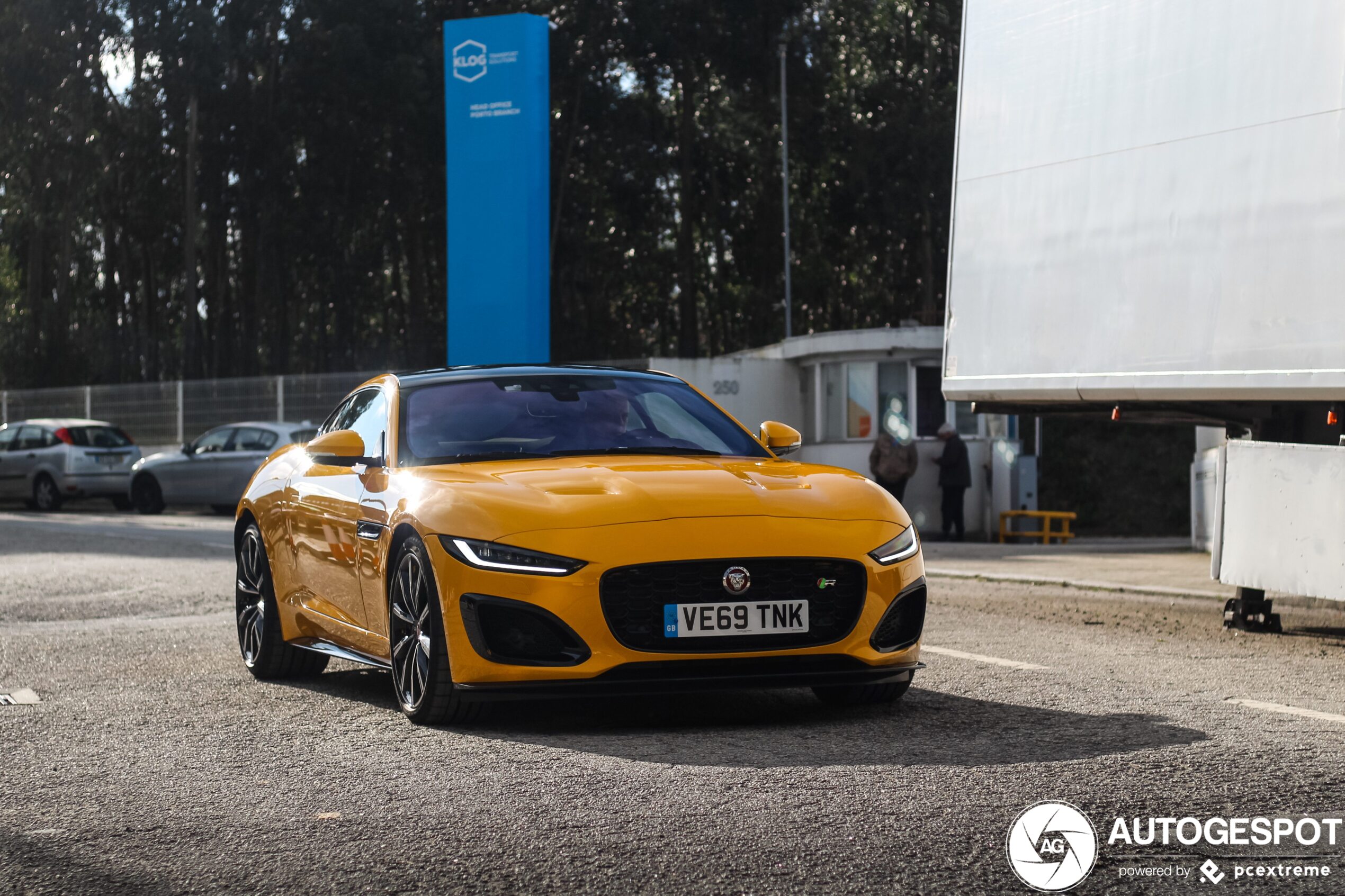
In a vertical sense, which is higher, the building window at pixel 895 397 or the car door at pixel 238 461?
the building window at pixel 895 397

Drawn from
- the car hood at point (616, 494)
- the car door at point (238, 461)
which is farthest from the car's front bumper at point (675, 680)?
the car door at point (238, 461)

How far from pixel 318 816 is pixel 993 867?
1.89m

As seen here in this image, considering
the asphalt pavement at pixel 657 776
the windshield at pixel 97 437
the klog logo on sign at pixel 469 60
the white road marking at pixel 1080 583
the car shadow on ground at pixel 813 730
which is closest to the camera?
the asphalt pavement at pixel 657 776

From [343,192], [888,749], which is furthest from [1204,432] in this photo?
[343,192]

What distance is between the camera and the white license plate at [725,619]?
6004 millimetres

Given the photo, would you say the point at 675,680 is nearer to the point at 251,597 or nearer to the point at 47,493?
the point at 251,597

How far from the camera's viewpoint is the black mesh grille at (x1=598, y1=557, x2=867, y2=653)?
5977 millimetres

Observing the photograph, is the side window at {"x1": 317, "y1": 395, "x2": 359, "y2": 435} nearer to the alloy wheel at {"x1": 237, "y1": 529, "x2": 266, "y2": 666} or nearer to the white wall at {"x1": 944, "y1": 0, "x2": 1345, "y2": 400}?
the alloy wheel at {"x1": 237, "y1": 529, "x2": 266, "y2": 666}

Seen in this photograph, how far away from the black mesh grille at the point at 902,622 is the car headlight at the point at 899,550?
0.12 m

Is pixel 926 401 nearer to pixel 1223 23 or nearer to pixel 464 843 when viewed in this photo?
pixel 1223 23

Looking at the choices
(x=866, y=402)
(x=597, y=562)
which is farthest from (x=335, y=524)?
(x=866, y=402)

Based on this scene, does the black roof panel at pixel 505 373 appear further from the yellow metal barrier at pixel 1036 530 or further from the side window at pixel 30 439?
the side window at pixel 30 439

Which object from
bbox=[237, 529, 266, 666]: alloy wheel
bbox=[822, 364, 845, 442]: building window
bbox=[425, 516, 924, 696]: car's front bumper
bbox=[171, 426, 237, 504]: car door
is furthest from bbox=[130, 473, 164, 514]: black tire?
bbox=[425, 516, 924, 696]: car's front bumper

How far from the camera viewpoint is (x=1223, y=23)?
30.8ft
